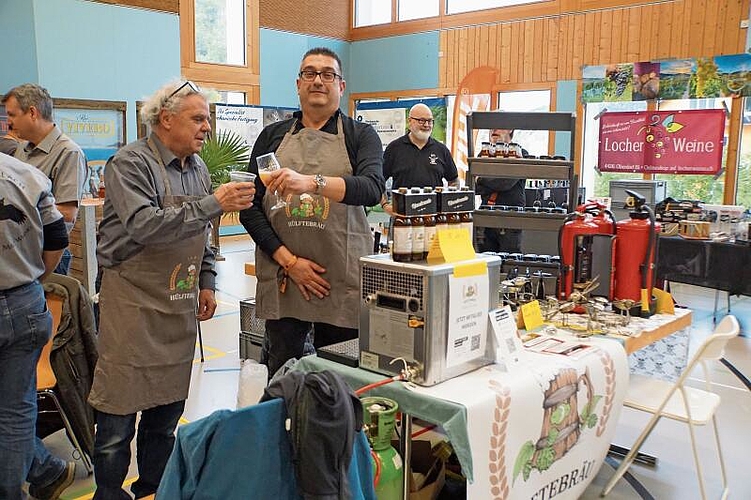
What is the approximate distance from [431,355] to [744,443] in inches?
97.5

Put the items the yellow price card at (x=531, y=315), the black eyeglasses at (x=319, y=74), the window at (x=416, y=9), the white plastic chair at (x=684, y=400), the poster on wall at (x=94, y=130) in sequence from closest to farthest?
the black eyeglasses at (x=319, y=74) < the white plastic chair at (x=684, y=400) < the yellow price card at (x=531, y=315) < the poster on wall at (x=94, y=130) < the window at (x=416, y=9)

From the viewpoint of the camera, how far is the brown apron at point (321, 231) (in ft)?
8.24

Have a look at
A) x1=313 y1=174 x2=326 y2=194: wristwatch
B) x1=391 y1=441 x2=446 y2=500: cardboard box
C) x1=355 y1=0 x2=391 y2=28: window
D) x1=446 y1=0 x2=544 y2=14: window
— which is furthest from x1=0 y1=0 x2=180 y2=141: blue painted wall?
x1=391 y1=441 x2=446 y2=500: cardboard box

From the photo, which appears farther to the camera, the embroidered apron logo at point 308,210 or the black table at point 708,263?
the black table at point 708,263

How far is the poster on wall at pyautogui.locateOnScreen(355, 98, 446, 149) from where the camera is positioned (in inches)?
471

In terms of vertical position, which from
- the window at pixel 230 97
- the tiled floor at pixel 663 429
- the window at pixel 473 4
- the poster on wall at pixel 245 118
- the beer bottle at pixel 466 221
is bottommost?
the tiled floor at pixel 663 429

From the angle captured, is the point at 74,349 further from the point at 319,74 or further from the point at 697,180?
the point at 697,180

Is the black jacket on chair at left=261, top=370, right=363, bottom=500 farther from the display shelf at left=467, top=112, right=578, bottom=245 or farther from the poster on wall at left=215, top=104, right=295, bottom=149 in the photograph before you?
the poster on wall at left=215, top=104, right=295, bottom=149

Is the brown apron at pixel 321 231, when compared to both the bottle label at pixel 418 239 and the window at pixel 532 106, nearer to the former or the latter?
the bottle label at pixel 418 239

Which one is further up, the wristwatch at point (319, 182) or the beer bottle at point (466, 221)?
the wristwatch at point (319, 182)

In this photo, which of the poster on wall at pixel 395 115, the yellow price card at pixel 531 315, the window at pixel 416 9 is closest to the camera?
the yellow price card at pixel 531 315

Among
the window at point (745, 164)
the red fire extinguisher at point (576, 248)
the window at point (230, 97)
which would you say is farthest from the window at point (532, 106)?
the red fire extinguisher at point (576, 248)

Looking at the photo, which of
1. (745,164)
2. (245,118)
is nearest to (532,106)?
(745,164)

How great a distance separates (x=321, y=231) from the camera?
251 cm
